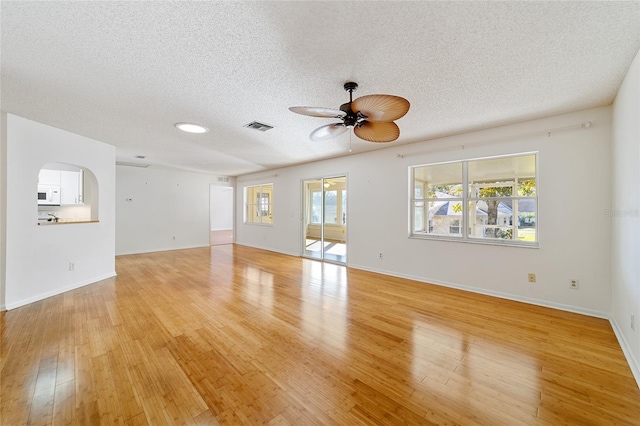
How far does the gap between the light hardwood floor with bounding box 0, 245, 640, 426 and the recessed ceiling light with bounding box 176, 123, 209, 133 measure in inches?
98.0

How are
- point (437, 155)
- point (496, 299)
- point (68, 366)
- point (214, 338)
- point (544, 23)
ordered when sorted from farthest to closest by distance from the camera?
1. point (437, 155)
2. point (496, 299)
3. point (214, 338)
4. point (68, 366)
5. point (544, 23)

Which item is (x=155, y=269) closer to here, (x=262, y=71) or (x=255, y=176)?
(x=255, y=176)

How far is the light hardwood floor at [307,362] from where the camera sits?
5.10 ft

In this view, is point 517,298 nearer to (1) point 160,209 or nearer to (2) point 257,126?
(2) point 257,126

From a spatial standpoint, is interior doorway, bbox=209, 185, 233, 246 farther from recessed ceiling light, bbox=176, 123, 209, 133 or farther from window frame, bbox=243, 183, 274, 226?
recessed ceiling light, bbox=176, 123, 209, 133

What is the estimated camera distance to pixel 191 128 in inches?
147

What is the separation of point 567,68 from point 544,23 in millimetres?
849

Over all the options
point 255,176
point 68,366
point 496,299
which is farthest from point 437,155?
point 255,176

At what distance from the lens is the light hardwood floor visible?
156 cm

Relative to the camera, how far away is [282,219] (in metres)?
7.28

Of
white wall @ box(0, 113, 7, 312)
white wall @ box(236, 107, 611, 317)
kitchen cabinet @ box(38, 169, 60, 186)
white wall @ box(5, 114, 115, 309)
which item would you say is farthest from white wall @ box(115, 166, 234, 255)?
white wall @ box(236, 107, 611, 317)

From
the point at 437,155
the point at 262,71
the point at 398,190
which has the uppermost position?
the point at 262,71

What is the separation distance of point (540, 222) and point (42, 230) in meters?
6.91

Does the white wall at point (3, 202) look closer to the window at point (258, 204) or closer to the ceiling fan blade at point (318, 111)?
the ceiling fan blade at point (318, 111)
